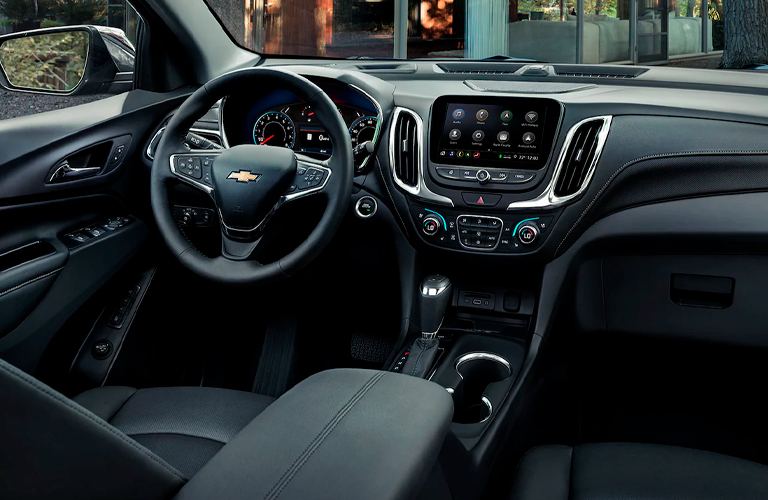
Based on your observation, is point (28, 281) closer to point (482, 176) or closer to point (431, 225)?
point (431, 225)

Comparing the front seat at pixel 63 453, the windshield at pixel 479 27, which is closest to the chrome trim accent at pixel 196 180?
the windshield at pixel 479 27

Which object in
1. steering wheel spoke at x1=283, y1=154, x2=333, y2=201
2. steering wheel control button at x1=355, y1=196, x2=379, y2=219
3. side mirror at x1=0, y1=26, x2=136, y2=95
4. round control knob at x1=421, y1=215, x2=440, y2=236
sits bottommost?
round control knob at x1=421, y1=215, x2=440, y2=236

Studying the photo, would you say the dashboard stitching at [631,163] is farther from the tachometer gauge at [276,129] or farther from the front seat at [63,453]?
the front seat at [63,453]

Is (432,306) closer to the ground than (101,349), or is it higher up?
higher up

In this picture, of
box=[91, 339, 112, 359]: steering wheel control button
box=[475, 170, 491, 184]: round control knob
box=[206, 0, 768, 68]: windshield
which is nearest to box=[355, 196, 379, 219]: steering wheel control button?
box=[475, 170, 491, 184]: round control knob

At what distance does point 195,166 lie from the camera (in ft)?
6.25

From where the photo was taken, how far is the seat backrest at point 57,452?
1.92 ft

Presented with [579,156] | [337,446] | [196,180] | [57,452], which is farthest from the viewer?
[579,156]

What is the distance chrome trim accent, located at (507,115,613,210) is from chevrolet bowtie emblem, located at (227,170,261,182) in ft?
2.38

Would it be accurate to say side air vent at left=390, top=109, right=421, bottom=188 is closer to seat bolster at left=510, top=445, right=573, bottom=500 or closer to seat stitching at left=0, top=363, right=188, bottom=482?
seat bolster at left=510, top=445, right=573, bottom=500

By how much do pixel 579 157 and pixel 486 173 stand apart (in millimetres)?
252

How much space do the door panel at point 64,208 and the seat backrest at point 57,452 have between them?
4.60 feet

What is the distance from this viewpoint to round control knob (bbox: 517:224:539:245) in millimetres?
2047

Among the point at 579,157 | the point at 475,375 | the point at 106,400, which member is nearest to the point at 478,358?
the point at 475,375
